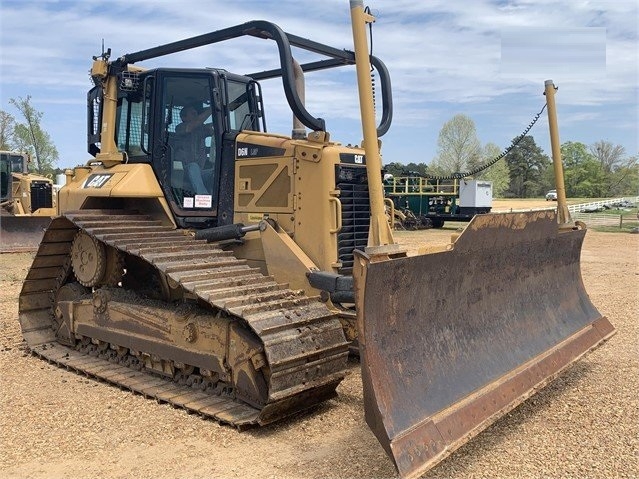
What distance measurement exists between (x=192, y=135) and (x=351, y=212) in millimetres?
1779

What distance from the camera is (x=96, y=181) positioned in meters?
6.54

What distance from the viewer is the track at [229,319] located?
14.6ft

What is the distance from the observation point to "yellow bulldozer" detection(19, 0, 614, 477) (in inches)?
159

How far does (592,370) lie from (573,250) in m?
1.22

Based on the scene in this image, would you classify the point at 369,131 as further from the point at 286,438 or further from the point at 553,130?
the point at 553,130

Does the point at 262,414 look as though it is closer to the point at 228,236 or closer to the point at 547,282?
the point at 228,236

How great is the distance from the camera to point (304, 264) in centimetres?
538

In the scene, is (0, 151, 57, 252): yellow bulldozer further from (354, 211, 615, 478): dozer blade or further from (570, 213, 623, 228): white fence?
(570, 213, 623, 228): white fence

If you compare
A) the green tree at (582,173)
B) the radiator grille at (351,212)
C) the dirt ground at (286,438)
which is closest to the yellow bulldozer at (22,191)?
the dirt ground at (286,438)

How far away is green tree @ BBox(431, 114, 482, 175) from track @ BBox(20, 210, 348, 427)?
4506cm

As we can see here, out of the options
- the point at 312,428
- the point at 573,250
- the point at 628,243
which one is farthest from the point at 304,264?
the point at 628,243

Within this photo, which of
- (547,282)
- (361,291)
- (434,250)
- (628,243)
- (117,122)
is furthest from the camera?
(628,243)

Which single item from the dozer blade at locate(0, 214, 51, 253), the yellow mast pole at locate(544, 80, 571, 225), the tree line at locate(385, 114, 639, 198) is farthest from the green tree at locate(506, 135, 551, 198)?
the yellow mast pole at locate(544, 80, 571, 225)

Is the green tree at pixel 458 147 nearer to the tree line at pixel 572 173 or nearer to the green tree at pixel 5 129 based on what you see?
the tree line at pixel 572 173
